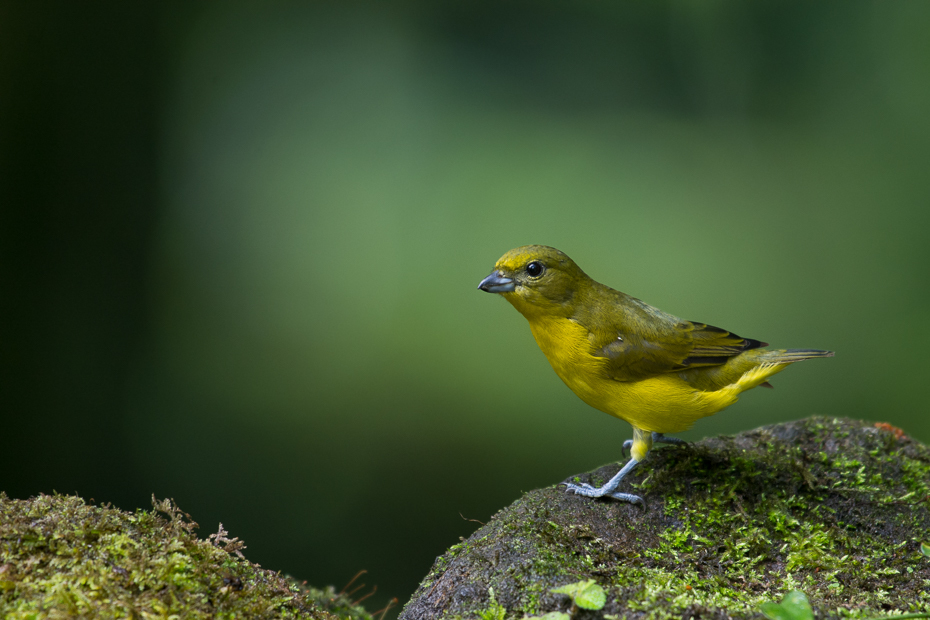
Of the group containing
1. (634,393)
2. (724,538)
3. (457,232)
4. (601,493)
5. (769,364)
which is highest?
(457,232)

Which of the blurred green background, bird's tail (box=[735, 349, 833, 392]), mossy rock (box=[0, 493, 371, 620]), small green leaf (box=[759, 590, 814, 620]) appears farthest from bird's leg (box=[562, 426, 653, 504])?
the blurred green background

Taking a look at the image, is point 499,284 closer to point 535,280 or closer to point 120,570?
point 535,280

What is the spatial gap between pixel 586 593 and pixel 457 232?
197 inches

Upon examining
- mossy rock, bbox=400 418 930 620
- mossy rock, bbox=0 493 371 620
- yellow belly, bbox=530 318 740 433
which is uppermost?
yellow belly, bbox=530 318 740 433

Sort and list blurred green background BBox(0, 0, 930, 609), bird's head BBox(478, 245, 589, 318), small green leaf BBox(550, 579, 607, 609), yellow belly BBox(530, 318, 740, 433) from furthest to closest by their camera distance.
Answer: blurred green background BBox(0, 0, 930, 609), bird's head BBox(478, 245, 589, 318), yellow belly BBox(530, 318, 740, 433), small green leaf BBox(550, 579, 607, 609)

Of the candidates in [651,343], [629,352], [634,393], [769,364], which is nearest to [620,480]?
[634,393]

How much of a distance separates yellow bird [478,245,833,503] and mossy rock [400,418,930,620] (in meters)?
0.28

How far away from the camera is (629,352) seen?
360cm

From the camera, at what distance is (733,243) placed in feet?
23.2

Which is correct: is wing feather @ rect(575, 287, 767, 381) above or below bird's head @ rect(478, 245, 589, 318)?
below

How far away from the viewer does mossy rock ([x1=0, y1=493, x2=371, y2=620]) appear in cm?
192

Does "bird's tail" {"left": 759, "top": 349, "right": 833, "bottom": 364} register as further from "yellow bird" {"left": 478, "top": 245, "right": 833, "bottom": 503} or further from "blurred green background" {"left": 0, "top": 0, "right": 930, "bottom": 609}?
"blurred green background" {"left": 0, "top": 0, "right": 930, "bottom": 609}

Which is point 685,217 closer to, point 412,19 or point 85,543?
point 412,19

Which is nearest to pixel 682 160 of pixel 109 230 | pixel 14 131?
pixel 109 230
